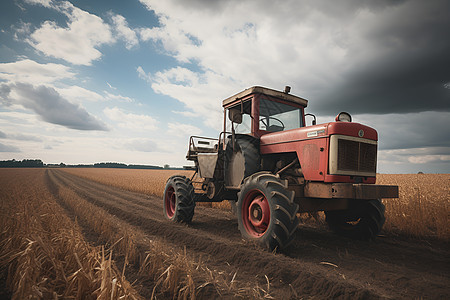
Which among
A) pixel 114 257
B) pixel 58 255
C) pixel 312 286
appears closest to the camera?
pixel 312 286

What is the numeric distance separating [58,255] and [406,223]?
20.6 feet

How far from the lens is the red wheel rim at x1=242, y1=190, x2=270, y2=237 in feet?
12.6

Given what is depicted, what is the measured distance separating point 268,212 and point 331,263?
109 cm

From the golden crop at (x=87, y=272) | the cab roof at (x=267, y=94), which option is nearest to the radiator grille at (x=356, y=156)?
the cab roof at (x=267, y=94)

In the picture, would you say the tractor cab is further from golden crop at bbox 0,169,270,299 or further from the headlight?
golden crop at bbox 0,169,270,299

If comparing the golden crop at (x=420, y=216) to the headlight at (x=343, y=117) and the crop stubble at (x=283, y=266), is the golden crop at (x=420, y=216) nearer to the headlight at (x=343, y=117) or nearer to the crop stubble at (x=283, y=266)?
the crop stubble at (x=283, y=266)

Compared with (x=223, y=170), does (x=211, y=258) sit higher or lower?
lower

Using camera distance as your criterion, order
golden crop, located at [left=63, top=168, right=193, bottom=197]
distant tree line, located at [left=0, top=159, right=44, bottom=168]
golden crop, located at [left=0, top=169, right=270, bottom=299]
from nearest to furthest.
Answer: golden crop, located at [left=0, top=169, right=270, bottom=299], golden crop, located at [left=63, top=168, right=193, bottom=197], distant tree line, located at [left=0, top=159, right=44, bottom=168]

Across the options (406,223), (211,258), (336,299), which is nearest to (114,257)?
(211,258)

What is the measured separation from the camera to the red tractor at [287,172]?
352 cm

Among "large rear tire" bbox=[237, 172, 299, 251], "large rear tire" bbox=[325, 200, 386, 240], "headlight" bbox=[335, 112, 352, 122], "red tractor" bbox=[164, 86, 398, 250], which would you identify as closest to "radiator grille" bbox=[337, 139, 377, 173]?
"red tractor" bbox=[164, 86, 398, 250]

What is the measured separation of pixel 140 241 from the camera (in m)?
4.18

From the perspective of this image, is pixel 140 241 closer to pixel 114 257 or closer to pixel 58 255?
pixel 114 257

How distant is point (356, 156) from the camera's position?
3760mm
